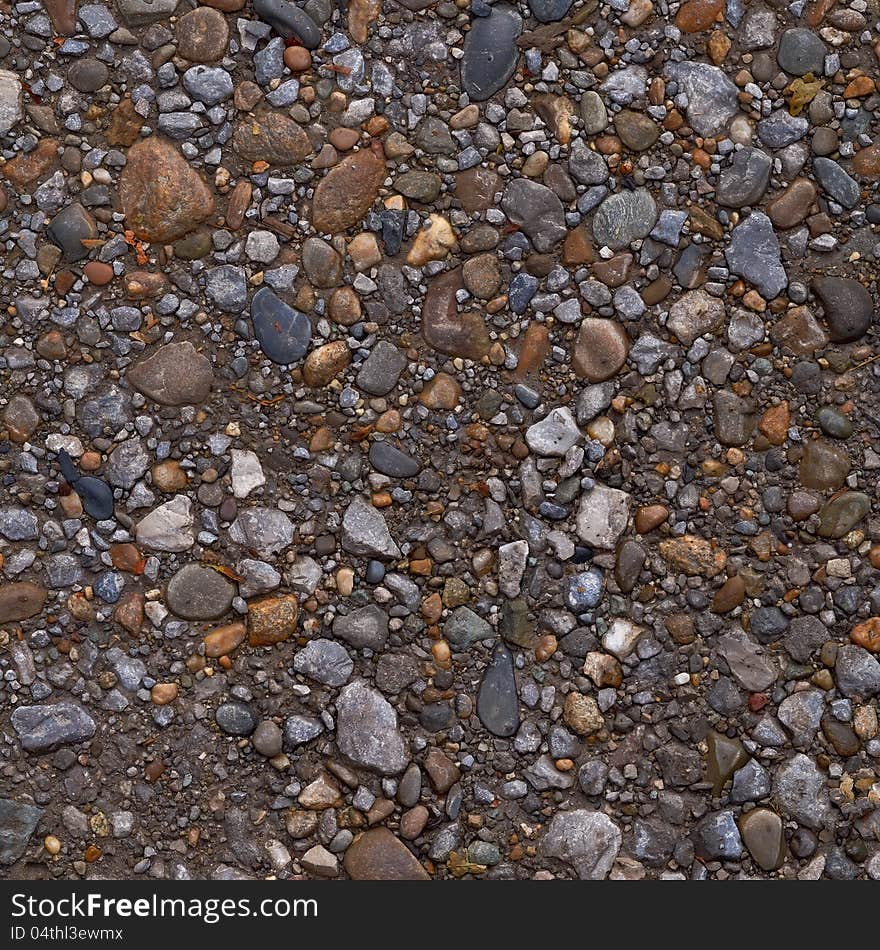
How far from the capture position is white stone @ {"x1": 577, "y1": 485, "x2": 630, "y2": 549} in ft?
10.1

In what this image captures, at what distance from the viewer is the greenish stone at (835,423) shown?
3100mm

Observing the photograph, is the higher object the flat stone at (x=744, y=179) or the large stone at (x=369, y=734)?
the flat stone at (x=744, y=179)

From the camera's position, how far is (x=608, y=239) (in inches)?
123

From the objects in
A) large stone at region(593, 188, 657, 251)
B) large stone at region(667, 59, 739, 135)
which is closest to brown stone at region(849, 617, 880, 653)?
large stone at region(593, 188, 657, 251)

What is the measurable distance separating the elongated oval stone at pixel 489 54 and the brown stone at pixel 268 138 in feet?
→ 1.90

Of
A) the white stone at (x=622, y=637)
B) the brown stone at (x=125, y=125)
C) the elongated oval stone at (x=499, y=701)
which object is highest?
the brown stone at (x=125, y=125)

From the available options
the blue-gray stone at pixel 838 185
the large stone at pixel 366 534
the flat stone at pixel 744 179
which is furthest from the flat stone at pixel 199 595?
the blue-gray stone at pixel 838 185

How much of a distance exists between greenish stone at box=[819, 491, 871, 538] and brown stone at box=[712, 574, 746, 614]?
0.31m

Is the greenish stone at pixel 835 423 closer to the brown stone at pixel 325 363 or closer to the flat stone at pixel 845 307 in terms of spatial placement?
the flat stone at pixel 845 307

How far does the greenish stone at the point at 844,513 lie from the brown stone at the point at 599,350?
815mm

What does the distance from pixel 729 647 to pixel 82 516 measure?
2.09m

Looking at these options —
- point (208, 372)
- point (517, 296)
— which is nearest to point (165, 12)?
point (208, 372)

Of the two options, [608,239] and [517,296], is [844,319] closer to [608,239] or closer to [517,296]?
[608,239]

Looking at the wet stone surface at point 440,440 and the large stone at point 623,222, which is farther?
the large stone at point 623,222
